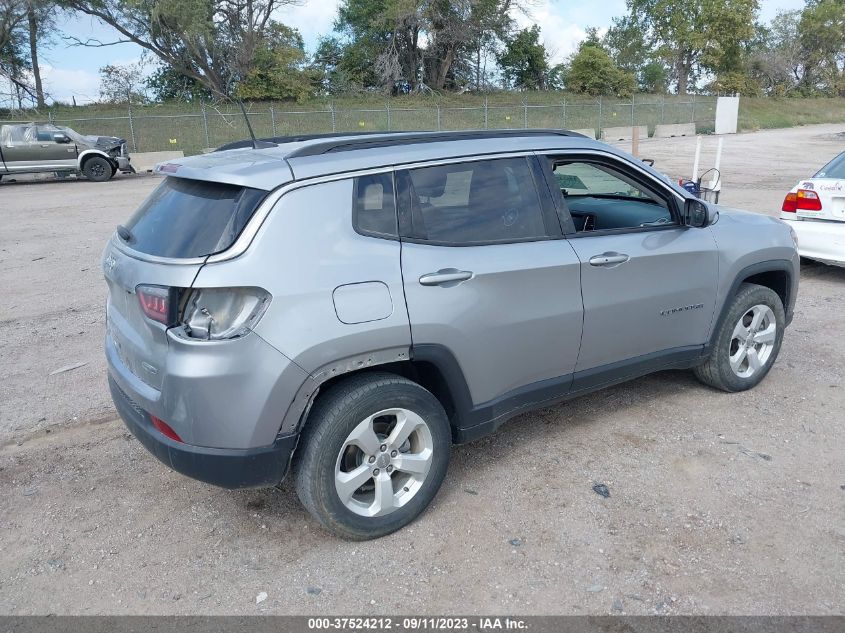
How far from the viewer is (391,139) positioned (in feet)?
11.4

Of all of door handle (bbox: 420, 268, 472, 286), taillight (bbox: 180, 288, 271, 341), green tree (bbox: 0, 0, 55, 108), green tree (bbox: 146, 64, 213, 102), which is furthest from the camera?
green tree (bbox: 146, 64, 213, 102)

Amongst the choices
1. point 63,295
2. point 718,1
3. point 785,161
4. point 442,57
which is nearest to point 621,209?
point 63,295

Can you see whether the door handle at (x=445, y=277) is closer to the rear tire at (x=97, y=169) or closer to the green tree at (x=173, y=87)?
the rear tire at (x=97, y=169)

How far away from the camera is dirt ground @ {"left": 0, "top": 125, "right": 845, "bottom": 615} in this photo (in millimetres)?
2914

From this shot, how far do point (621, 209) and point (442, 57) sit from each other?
159 feet

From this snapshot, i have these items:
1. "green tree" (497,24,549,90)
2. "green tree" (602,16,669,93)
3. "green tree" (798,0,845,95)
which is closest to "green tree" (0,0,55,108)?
"green tree" (497,24,549,90)

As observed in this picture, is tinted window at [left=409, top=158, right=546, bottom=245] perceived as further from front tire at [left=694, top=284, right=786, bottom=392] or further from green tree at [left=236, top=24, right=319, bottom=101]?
green tree at [left=236, top=24, right=319, bottom=101]

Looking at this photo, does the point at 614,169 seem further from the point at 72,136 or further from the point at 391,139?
the point at 72,136

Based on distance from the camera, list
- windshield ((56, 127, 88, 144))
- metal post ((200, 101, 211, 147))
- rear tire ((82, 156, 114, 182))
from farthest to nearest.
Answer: metal post ((200, 101, 211, 147)) < rear tire ((82, 156, 114, 182)) < windshield ((56, 127, 88, 144))

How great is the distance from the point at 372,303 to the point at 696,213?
2.21 metres

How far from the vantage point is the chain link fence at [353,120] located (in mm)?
29312

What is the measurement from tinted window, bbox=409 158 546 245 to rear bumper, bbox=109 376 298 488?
3.80ft

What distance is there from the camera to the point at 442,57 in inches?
1959

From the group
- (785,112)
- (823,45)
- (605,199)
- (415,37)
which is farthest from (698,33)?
(605,199)
